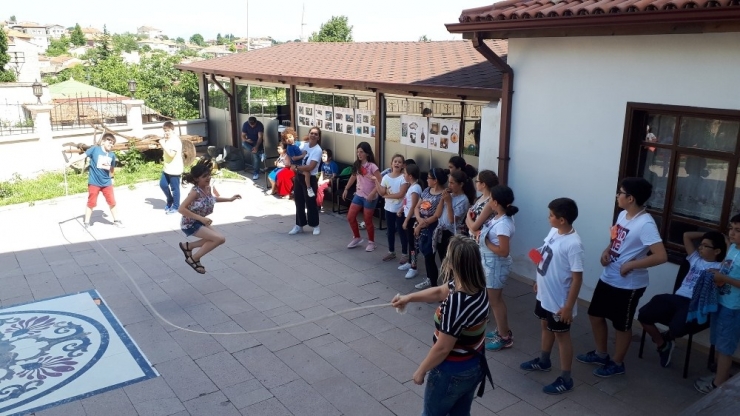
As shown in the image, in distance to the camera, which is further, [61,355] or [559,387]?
[61,355]

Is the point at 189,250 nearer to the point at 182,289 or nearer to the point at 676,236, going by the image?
the point at 182,289

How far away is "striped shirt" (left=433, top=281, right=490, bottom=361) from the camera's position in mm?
3256

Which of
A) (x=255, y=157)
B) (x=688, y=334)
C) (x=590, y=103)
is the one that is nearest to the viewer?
(x=688, y=334)

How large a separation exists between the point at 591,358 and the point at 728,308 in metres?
1.23

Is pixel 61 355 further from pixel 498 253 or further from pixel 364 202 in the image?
pixel 364 202

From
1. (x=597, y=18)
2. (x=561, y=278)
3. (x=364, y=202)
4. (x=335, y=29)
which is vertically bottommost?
(x=364, y=202)

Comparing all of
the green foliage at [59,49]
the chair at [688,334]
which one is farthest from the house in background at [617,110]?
the green foliage at [59,49]

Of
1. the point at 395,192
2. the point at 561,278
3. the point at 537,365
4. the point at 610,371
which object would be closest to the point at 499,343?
the point at 537,365

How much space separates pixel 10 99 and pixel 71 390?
112 feet

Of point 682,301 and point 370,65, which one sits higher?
point 370,65

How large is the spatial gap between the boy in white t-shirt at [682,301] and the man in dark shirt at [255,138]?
10138 mm

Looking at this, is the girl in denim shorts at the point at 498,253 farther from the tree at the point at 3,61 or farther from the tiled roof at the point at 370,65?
the tree at the point at 3,61

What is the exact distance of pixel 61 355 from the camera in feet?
18.3

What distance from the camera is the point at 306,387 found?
4.99 meters
